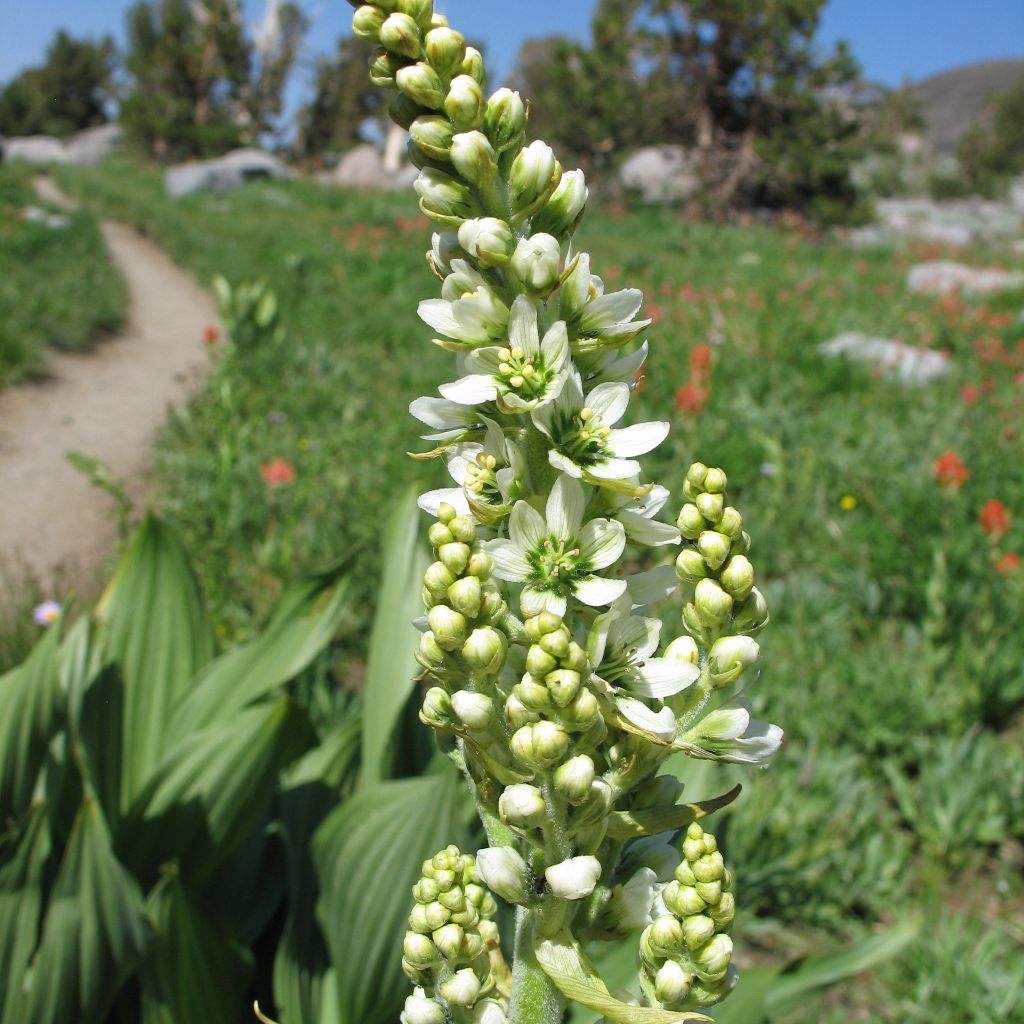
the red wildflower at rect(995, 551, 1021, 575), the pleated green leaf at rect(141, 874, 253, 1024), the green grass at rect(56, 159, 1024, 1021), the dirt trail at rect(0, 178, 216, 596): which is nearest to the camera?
the pleated green leaf at rect(141, 874, 253, 1024)

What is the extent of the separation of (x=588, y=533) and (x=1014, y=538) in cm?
442

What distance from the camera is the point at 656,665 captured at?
100cm

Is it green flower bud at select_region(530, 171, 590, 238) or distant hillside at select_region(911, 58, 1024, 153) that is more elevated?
distant hillside at select_region(911, 58, 1024, 153)

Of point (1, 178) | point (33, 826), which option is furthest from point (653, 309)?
point (1, 178)

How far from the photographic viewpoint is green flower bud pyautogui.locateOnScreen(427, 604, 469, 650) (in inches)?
35.9

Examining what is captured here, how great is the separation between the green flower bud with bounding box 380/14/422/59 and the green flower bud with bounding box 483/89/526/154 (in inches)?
3.9

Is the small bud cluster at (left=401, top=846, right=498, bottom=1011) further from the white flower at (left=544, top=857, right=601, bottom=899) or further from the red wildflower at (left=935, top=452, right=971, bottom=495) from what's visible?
the red wildflower at (left=935, top=452, right=971, bottom=495)

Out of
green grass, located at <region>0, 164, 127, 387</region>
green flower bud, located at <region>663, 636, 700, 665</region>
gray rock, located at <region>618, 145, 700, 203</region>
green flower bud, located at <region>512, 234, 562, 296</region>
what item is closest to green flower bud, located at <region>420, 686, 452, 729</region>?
green flower bud, located at <region>663, 636, 700, 665</region>

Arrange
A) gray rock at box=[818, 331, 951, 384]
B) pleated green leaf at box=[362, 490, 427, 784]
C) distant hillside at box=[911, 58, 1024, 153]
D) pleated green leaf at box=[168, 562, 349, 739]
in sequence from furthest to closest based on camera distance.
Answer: distant hillside at box=[911, 58, 1024, 153]
gray rock at box=[818, 331, 951, 384]
pleated green leaf at box=[168, 562, 349, 739]
pleated green leaf at box=[362, 490, 427, 784]

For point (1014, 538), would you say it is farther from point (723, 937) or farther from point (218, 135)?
point (218, 135)

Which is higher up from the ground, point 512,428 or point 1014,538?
point 512,428

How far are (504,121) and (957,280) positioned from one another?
14.8 meters

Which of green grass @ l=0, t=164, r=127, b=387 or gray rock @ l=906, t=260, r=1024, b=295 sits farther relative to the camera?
gray rock @ l=906, t=260, r=1024, b=295

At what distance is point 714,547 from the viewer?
3.21 feet
